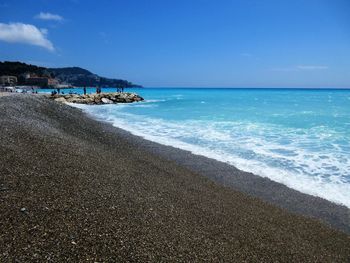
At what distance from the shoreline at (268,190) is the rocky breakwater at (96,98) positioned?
129 feet

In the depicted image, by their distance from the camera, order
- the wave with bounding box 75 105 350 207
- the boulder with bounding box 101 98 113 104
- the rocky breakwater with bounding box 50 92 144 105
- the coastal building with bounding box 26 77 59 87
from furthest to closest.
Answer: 1. the coastal building with bounding box 26 77 59 87
2. the boulder with bounding box 101 98 113 104
3. the rocky breakwater with bounding box 50 92 144 105
4. the wave with bounding box 75 105 350 207

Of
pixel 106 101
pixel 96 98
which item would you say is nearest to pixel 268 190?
pixel 96 98

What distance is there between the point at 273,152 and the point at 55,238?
11.0 m

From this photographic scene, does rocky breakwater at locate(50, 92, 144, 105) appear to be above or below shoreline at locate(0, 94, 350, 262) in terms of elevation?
above

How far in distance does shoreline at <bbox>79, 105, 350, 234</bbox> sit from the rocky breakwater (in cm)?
3931

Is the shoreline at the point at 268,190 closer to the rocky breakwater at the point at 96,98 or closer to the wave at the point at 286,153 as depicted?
the wave at the point at 286,153

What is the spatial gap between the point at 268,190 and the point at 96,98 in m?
48.5

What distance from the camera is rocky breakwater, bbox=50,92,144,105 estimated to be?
164 ft

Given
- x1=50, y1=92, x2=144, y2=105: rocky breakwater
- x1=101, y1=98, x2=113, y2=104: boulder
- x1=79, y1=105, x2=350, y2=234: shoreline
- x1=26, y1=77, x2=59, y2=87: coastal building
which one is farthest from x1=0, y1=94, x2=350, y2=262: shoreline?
x1=26, y1=77, x2=59, y2=87: coastal building

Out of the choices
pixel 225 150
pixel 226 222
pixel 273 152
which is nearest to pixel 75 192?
pixel 226 222

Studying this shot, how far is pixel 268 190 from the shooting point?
844 cm

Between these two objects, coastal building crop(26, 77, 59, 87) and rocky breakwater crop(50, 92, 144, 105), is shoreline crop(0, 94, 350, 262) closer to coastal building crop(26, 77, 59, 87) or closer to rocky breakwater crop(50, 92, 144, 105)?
rocky breakwater crop(50, 92, 144, 105)

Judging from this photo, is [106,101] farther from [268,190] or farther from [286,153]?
[268,190]

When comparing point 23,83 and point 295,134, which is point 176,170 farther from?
point 23,83
